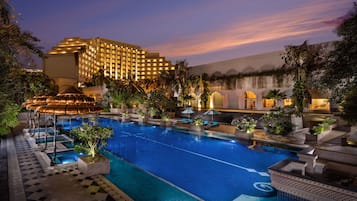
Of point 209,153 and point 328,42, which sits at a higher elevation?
point 328,42

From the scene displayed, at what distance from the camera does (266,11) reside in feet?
54.4

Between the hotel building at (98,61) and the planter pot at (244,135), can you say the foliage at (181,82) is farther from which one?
the hotel building at (98,61)

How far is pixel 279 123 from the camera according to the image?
11.8 meters

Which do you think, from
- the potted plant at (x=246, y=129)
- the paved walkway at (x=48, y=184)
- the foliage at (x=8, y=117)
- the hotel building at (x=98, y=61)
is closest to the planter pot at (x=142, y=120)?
the potted plant at (x=246, y=129)

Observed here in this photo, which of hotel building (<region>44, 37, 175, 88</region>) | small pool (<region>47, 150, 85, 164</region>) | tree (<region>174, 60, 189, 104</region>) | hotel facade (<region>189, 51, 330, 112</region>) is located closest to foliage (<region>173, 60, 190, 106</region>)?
tree (<region>174, 60, 189, 104</region>)

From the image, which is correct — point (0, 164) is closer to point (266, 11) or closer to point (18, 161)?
point (18, 161)

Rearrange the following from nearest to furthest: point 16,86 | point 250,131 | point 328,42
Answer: point 16,86 < point 250,131 < point 328,42

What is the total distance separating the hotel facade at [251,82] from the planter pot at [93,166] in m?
18.9

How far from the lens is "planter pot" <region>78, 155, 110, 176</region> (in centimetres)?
606

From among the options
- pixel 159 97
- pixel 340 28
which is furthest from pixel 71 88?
pixel 159 97

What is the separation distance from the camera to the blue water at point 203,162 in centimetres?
613

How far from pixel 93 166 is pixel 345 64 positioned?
681 cm

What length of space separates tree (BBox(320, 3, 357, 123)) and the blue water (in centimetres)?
321

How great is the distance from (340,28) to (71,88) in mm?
7841
